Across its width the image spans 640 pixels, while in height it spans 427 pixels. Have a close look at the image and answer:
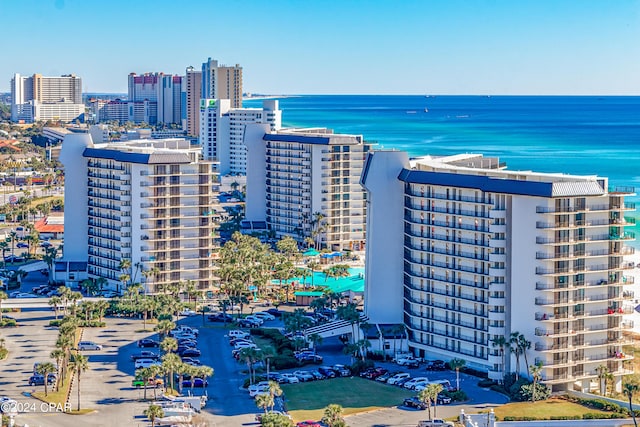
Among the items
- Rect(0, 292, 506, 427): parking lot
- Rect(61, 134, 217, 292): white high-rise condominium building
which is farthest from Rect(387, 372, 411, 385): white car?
Rect(61, 134, 217, 292): white high-rise condominium building

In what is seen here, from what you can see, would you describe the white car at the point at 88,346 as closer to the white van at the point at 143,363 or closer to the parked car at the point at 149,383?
the white van at the point at 143,363

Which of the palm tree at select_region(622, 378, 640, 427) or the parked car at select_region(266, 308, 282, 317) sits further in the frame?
the parked car at select_region(266, 308, 282, 317)

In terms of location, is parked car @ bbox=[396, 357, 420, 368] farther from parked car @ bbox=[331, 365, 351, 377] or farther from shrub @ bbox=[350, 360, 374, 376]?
parked car @ bbox=[331, 365, 351, 377]

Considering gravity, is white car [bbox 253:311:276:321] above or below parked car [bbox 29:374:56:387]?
above

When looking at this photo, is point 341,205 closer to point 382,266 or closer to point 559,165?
point 382,266

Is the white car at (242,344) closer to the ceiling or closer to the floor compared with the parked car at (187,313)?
closer to the floor

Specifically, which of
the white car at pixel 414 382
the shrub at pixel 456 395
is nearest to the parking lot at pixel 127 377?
the shrub at pixel 456 395

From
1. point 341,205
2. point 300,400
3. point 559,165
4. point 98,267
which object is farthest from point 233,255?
point 559,165
